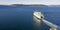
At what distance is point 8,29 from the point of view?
35781mm

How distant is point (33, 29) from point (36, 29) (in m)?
0.74

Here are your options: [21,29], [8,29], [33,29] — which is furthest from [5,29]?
[33,29]

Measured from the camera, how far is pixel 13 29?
117 feet

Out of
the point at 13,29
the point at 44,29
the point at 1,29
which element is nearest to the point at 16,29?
the point at 13,29

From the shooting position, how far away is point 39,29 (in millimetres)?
37344

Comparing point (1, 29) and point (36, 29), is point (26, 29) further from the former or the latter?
point (1, 29)

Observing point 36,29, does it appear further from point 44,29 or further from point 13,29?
point 13,29

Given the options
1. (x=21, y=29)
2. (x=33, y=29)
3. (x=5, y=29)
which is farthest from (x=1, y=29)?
(x=33, y=29)

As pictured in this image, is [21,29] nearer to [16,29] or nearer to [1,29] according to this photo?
[16,29]

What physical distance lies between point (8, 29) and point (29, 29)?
401 centimetres

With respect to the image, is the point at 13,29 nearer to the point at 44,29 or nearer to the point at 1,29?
the point at 1,29

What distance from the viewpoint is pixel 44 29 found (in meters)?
36.5

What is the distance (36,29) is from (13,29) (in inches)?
184

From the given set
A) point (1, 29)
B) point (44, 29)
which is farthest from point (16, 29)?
point (44, 29)
